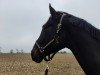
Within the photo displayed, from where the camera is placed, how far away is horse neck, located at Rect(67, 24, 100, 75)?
6.82 m

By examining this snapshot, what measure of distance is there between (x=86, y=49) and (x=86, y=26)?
0.40 metres

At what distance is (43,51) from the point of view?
7398mm

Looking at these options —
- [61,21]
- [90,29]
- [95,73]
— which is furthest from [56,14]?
[95,73]

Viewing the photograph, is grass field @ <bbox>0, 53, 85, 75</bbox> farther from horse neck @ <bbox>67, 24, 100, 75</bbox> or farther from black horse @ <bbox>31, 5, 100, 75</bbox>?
horse neck @ <bbox>67, 24, 100, 75</bbox>

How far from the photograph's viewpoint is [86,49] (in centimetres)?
700

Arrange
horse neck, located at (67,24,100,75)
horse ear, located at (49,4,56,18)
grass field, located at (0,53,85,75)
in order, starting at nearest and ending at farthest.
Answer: horse neck, located at (67,24,100,75)
horse ear, located at (49,4,56,18)
grass field, located at (0,53,85,75)

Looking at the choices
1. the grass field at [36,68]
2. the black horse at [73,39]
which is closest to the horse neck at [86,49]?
the black horse at [73,39]

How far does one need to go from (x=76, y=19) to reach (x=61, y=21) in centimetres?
28

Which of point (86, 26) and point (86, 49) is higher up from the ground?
point (86, 26)

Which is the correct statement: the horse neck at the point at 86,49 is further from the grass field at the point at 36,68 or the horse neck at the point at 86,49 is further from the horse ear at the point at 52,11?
the grass field at the point at 36,68

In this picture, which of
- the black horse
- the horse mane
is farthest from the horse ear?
the horse mane

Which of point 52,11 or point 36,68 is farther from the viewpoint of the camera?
point 36,68

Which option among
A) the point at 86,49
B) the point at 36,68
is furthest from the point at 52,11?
the point at 36,68

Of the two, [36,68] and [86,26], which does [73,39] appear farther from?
[36,68]
